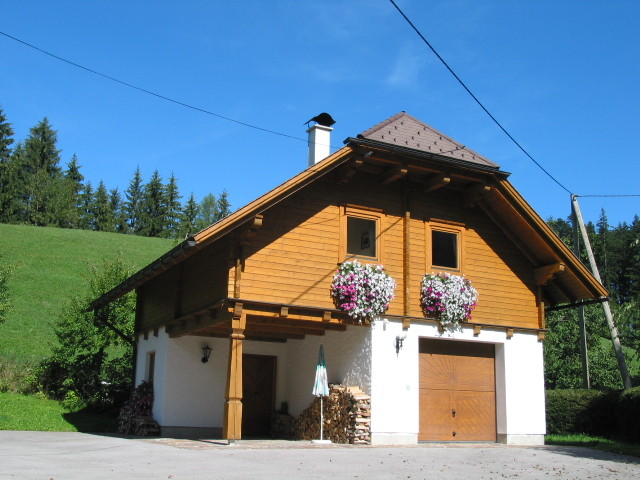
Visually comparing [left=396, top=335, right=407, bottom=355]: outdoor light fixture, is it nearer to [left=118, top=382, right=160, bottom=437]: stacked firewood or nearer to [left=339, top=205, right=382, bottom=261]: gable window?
[left=339, top=205, right=382, bottom=261]: gable window

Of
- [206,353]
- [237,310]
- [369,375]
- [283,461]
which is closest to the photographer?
[283,461]

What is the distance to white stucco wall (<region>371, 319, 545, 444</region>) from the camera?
14062mm

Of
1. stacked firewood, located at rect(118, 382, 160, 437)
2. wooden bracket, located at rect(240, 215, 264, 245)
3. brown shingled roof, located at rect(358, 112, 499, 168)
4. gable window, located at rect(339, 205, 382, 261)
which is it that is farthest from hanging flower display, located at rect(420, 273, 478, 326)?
stacked firewood, located at rect(118, 382, 160, 437)

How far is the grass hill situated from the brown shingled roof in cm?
1324

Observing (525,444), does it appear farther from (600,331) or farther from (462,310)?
(600,331)

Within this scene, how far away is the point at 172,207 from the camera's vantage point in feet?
260

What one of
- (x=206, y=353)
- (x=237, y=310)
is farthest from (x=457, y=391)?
(x=206, y=353)

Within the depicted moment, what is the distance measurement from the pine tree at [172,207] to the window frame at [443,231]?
64.2 m

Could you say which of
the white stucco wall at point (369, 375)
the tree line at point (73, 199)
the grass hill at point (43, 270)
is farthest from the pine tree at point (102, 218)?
the white stucco wall at point (369, 375)

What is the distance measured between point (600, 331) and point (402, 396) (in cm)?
1574

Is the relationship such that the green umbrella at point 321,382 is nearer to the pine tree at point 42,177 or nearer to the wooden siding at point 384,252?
the wooden siding at point 384,252

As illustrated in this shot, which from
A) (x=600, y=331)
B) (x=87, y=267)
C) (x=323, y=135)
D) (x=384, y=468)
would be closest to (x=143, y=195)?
(x=87, y=267)

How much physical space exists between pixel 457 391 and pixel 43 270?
107ft

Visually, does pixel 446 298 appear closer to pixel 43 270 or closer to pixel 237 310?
pixel 237 310
